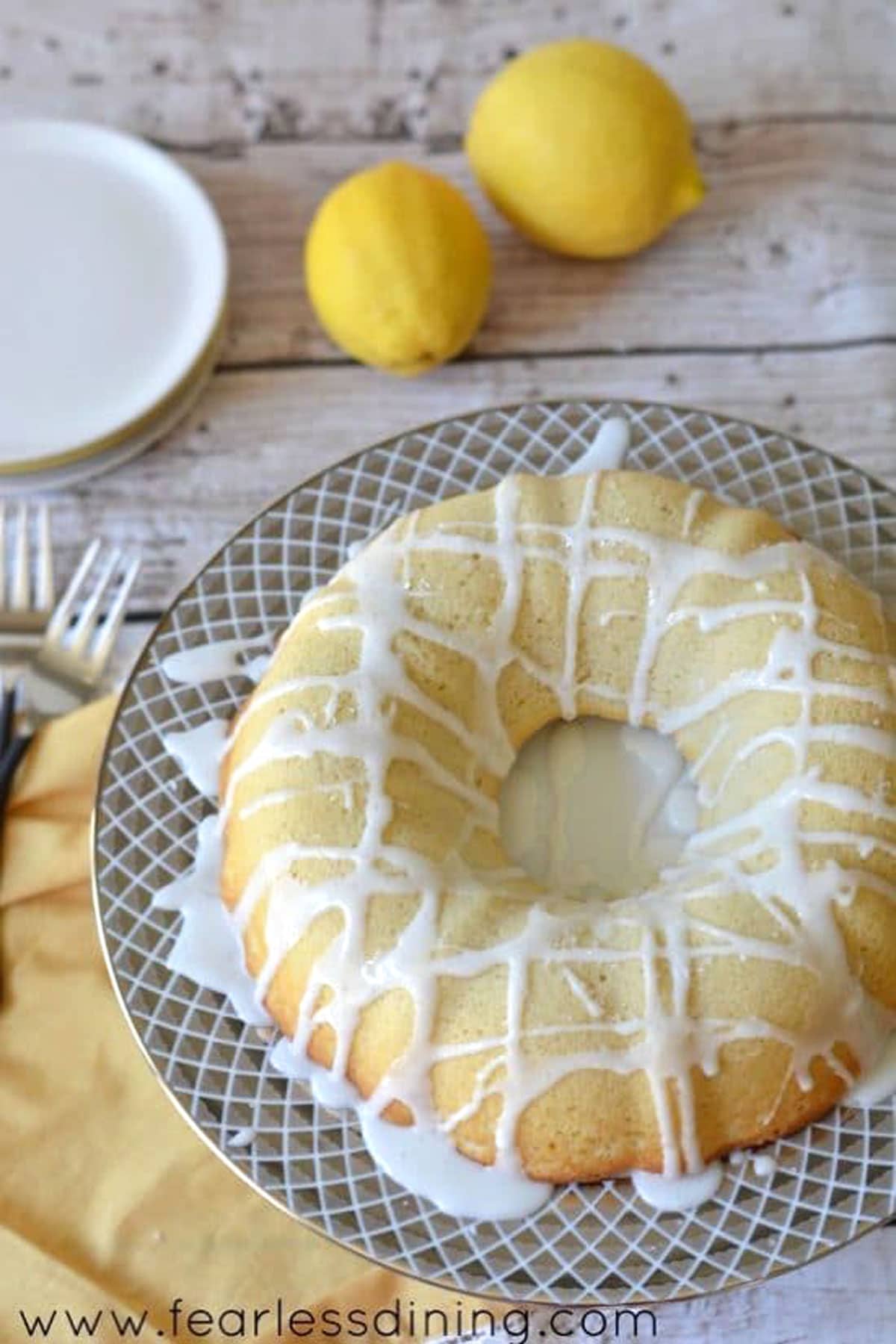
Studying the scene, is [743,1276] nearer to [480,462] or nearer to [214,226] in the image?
[480,462]

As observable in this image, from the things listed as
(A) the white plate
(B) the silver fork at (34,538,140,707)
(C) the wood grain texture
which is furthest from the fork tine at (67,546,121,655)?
(C) the wood grain texture

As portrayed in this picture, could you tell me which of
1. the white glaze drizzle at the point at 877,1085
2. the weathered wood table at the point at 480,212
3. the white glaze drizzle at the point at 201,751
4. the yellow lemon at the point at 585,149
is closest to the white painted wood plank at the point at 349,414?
the weathered wood table at the point at 480,212

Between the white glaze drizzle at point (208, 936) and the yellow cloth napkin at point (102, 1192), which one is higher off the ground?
the white glaze drizzle at point (208, 936)

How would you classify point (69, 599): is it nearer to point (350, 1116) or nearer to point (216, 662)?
point (216, 662)

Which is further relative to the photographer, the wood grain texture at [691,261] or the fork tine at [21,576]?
the wood grain texture at [691,261]

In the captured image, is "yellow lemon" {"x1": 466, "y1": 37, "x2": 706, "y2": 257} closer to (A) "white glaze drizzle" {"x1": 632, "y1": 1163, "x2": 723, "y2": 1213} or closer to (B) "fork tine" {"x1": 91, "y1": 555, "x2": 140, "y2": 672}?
(B) "fork tine" {"x1": 91, "y1": 555, "x2": 140, "y2": 672}

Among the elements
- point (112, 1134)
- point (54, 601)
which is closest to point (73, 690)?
point (54, 601)

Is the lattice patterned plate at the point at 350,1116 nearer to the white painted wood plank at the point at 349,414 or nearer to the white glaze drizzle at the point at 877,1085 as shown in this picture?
the white glaze drizzle at the point at 877,1085
